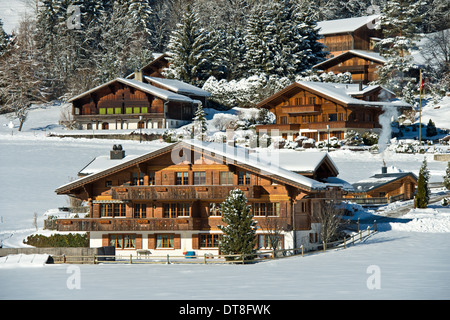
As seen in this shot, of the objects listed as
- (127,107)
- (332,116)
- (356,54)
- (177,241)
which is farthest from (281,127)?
(177,241)

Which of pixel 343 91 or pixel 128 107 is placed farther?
pixel 128 107

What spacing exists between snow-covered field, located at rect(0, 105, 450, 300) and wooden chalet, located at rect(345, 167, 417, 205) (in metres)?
5.00

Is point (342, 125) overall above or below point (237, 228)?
above

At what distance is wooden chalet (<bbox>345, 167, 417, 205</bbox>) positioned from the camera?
58.7 meters

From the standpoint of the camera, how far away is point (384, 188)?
197 ft

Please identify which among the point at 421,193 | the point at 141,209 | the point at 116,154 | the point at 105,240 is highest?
the point at 116,154

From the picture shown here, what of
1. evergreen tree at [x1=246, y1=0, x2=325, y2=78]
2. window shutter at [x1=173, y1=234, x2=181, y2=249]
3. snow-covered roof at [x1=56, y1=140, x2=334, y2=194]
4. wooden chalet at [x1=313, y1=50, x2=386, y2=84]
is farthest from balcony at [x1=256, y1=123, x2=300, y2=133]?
window shutter at [x1=173, y1=234, x2=181, y2=249]

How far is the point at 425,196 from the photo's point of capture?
51906mm

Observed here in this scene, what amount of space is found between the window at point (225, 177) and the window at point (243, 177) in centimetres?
51

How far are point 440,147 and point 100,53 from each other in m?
62.8

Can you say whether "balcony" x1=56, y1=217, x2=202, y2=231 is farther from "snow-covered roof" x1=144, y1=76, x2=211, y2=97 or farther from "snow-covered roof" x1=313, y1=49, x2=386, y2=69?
"snow-covered roof" x1=313, y1=49, x2=386, y2=69

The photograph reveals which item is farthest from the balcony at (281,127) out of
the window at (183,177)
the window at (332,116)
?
the window at (183,177)

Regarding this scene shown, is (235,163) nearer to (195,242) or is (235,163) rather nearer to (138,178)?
(195,242)

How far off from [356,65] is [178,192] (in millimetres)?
68378
